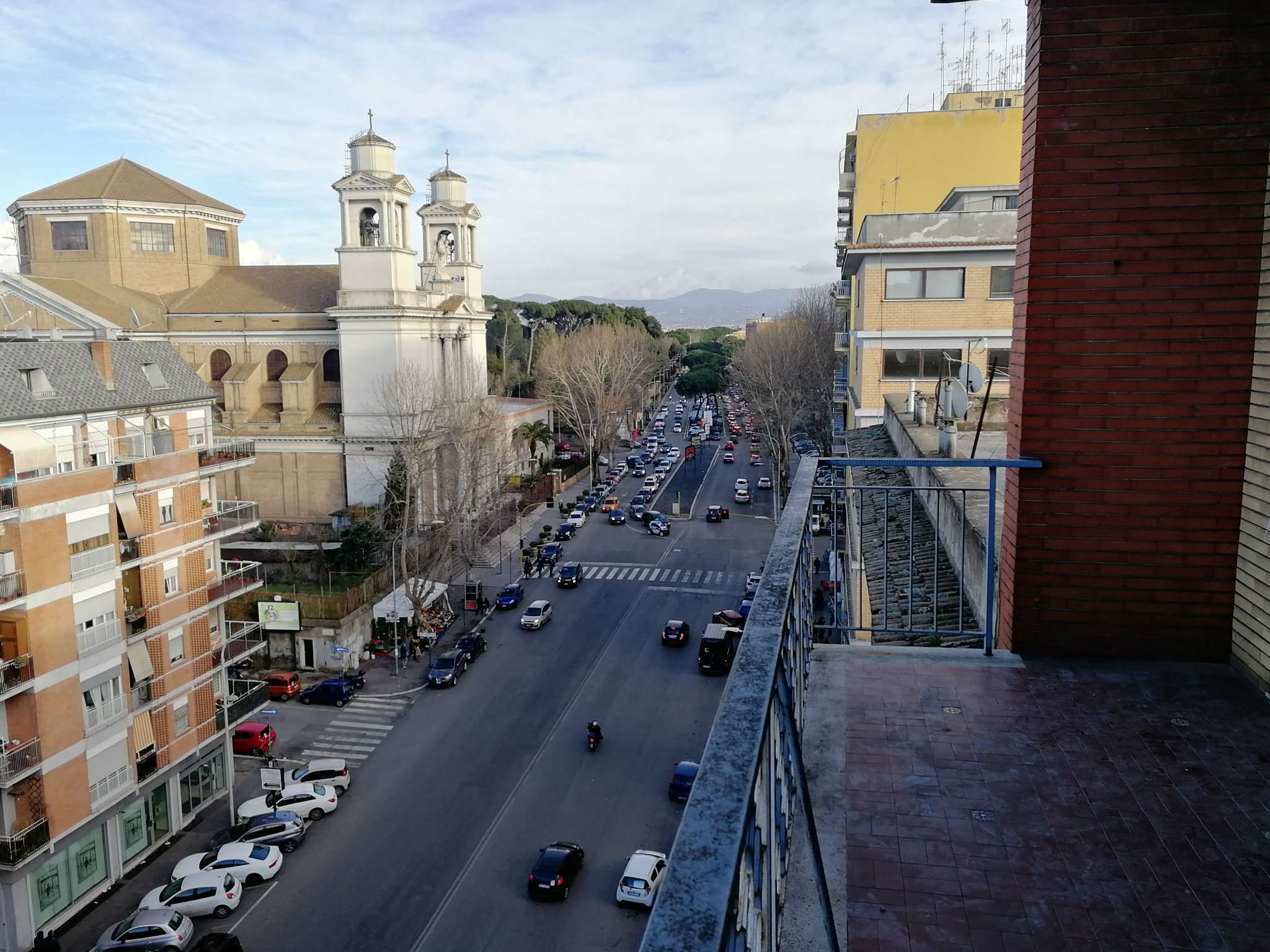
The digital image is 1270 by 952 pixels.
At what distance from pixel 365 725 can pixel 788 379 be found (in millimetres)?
29444

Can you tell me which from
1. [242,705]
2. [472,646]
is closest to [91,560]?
[242,705]

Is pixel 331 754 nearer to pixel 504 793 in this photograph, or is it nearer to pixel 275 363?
pixel 504 793

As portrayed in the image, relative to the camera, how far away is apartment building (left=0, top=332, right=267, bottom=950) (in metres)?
15.4

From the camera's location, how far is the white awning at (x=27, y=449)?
51.1ft

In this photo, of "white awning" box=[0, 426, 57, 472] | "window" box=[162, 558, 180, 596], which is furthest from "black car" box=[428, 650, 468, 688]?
"white awning" box=[0, 426, 57, 472]

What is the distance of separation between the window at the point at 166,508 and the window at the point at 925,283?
1883 centimetres

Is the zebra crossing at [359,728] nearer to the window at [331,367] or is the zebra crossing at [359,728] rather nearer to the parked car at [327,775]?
the parked car at [327,775]

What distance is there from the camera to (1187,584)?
499 cm

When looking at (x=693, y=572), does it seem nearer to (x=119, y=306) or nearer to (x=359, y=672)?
(x=359, y=672)

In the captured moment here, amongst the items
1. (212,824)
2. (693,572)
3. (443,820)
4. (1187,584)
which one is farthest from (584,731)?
(1187,584)

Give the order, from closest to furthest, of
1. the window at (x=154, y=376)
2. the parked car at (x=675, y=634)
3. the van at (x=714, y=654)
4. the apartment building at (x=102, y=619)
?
1. the apartment building at (x=102, y=619)
2. the window at (x=154, y=376)
3. the van at (x=714, y=654)
4. the parked car at (x=675, y=634)

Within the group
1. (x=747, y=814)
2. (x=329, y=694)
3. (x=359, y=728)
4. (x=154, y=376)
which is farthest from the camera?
(x=329, y=694)

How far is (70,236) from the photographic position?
4541 cm

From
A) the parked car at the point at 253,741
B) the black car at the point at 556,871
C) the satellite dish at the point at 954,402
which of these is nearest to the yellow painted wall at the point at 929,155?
the satellite dish at the point at 954,402
